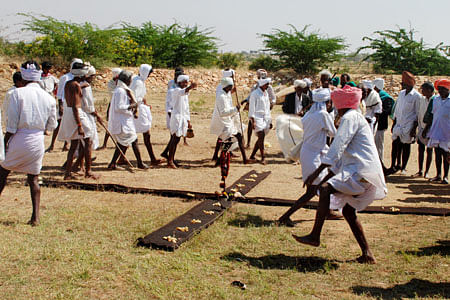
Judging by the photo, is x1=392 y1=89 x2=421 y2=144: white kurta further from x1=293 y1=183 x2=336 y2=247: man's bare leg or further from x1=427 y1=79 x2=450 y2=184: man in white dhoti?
x1=293 y1=183 x2=336 y2=247: man's bare leg

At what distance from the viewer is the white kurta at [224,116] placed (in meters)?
9.91

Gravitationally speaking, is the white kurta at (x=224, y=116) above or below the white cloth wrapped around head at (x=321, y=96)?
below

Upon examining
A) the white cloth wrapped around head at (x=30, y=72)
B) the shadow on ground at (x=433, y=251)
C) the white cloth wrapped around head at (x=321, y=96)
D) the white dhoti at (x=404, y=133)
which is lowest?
the shadow on ground at (x=433, y=251)

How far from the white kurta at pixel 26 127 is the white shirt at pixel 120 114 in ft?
10.3

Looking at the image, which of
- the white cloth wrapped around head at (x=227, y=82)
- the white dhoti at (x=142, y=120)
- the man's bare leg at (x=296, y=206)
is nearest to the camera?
the man's bare leg at (x=296, y=206)

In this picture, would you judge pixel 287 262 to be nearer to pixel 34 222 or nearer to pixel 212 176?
pixel 34 222

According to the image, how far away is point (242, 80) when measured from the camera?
89.4ft

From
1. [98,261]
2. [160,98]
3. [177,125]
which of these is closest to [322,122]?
[98,261]

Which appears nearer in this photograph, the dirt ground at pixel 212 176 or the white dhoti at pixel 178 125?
the dirt ground at pixel 212 176

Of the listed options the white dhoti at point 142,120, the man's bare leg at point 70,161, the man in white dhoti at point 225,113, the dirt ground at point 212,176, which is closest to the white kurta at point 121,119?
the dirt ground at point 212,176

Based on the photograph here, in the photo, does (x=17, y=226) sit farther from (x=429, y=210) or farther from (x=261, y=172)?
(x=429, y=210)

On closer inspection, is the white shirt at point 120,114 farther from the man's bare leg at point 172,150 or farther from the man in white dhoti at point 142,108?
the man's bare leg at point 172,150

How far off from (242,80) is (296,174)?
17.9 metres

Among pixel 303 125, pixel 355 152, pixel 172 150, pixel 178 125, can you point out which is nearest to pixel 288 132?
pixel 178 125
